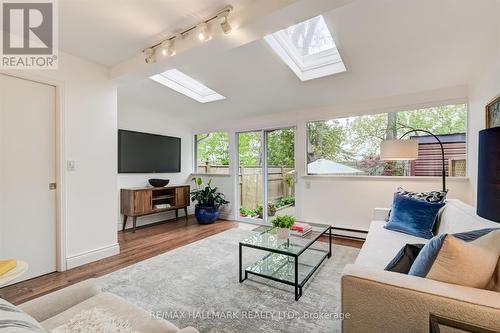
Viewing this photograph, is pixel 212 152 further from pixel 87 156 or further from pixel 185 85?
pixel 87 156

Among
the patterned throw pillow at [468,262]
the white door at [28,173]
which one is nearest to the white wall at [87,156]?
the white door at [28,173]

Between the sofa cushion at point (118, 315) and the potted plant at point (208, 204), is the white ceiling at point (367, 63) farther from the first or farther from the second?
the sofa cushion at point (118, 315)

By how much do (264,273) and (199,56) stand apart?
7.46 ft

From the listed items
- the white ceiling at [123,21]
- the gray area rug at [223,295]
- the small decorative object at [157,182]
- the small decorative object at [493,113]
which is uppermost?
the white ceiling at [123,21]

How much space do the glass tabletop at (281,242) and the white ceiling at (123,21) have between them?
81.0 inches

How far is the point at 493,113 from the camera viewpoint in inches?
83.8

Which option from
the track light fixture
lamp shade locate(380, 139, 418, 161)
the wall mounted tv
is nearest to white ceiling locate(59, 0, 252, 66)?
the track light fixture

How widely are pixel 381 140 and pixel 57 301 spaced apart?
3.98 m

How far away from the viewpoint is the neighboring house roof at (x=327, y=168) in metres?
3.94

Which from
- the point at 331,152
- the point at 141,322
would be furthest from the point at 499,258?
the point at 331,152

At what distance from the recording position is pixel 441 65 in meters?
2.76

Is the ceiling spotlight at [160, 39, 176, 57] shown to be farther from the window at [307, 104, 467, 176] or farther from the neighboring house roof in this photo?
the neighboring house roof

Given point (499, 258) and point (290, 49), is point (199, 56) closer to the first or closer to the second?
point (290, 49)

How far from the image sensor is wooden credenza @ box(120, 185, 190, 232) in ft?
13.4
